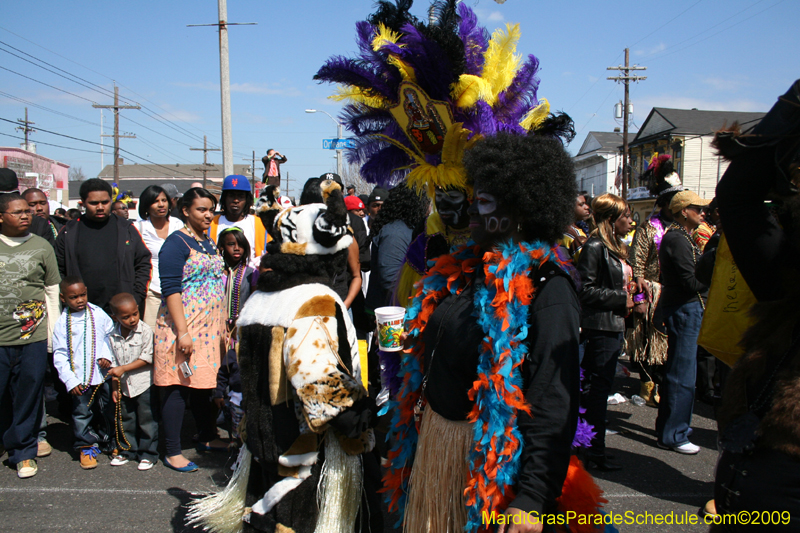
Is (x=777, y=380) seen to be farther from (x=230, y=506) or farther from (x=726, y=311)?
(x=230, y=506)

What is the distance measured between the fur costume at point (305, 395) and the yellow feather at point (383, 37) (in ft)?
3.81

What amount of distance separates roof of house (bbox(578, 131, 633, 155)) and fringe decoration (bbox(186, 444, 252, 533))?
53208 millimetres

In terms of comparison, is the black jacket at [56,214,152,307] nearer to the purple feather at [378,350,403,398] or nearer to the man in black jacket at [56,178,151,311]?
the man in black jacket at [56,178,151,311]

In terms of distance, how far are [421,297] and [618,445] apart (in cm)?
335

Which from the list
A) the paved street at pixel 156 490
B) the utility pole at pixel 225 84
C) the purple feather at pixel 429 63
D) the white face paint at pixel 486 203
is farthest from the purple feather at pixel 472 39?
the utility pole at pixel 225 84

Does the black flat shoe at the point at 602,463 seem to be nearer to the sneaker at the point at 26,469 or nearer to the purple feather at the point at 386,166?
the purple feather at the point at 386,166

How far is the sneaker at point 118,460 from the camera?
412cm

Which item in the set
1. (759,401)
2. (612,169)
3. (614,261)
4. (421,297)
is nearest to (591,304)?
(614,261)

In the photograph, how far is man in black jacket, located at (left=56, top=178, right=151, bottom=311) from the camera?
15.3 feet

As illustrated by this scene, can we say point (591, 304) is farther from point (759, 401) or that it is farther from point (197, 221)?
point (197, 221)

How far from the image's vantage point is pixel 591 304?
3920 mm

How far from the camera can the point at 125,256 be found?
4.77m

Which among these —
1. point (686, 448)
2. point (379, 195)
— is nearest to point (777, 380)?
point (686, 448)

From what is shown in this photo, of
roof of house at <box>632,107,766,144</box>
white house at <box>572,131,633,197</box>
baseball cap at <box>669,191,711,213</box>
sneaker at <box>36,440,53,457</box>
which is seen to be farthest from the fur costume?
white house at <box>572,131,633,197</box>
